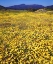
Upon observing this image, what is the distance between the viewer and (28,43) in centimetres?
1361

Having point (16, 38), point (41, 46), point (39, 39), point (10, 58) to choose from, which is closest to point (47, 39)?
point (39, 39)

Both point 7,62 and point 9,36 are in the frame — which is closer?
point 7,62

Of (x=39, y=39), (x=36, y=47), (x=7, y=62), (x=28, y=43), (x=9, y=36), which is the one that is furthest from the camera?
(x=9, y=36)

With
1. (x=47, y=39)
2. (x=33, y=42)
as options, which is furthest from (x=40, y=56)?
(x=47, y=39)

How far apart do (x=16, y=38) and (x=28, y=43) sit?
2.05m

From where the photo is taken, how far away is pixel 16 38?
15305 millimetres

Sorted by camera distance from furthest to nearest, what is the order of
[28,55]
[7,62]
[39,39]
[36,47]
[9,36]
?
[9,36] → [39,39] → [36,47] → [28,55] → [7,62]

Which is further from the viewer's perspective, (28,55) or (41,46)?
(41,46)

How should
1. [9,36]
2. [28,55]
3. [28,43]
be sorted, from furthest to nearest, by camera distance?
[9,36], [28,43], [28,55]

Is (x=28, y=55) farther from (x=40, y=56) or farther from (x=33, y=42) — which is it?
(x=33, y=42)

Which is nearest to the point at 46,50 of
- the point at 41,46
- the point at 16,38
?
the point at 41,46

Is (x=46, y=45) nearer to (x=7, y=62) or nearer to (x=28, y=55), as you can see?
(x=28, y=55)

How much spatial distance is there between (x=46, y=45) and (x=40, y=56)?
2.08m

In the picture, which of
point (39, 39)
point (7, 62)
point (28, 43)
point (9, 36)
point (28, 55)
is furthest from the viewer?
point (9, 36)
